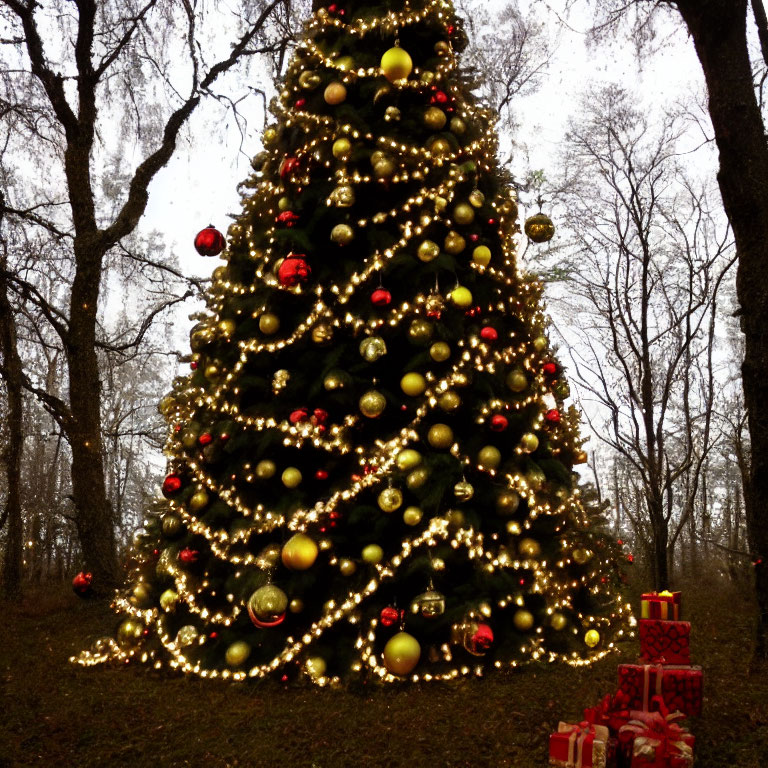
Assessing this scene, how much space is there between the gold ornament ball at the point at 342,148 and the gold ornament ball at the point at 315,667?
3.70m

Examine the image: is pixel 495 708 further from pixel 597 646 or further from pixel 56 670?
pixel 56 670

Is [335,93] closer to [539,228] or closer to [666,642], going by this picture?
[539,228]

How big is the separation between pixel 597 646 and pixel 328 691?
2.11 m

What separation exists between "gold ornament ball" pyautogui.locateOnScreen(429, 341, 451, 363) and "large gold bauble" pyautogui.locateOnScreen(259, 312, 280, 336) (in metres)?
1.21

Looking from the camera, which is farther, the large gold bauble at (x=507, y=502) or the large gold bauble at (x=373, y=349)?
the large gold bauble at (x=373, y=349)

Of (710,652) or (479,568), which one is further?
(710,652)

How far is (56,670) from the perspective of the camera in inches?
172

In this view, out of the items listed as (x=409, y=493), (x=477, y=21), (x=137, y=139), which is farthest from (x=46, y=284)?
(x=409, y=493)

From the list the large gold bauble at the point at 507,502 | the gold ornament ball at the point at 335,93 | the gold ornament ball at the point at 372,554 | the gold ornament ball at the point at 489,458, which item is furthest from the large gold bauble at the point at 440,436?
the gold ornament ball at the point at 335,93

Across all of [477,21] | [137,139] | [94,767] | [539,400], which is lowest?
[94,767]

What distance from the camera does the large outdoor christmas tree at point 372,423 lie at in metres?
4.07

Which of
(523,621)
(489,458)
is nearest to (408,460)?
(489,458)

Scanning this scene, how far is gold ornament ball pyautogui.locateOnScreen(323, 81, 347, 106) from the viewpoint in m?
4.77

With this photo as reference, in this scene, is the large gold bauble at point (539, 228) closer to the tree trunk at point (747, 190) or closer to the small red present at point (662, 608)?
the tree trunk at point (747, 190)
